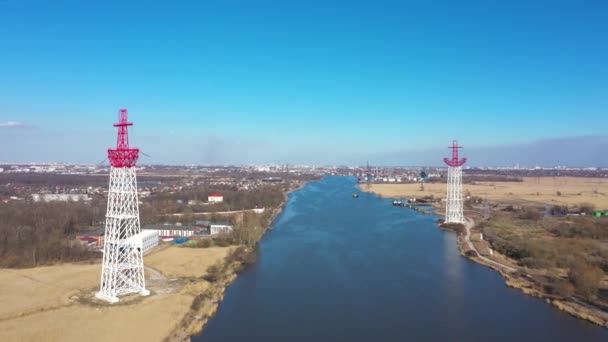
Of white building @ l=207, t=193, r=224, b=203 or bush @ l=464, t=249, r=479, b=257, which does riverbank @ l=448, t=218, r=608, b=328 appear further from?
white building @ l=207, t=193, r=224, b=203

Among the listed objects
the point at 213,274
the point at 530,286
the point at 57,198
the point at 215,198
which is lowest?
the point at 530,286

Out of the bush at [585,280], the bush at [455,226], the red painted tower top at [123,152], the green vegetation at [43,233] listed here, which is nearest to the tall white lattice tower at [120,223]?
the red painted tower top at [123,152]

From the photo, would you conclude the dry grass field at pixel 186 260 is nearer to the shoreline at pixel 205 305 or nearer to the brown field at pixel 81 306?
the brown field at pixel 81 306

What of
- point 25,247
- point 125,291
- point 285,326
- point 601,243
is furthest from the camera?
point 601,243

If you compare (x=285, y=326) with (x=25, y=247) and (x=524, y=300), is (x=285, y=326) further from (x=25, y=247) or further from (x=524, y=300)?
(x=25, y=247)

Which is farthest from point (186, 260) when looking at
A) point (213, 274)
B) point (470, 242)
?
point (470, 242)

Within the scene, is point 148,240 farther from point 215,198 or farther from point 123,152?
point 215,198

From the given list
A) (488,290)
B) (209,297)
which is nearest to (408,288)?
(488,290)
